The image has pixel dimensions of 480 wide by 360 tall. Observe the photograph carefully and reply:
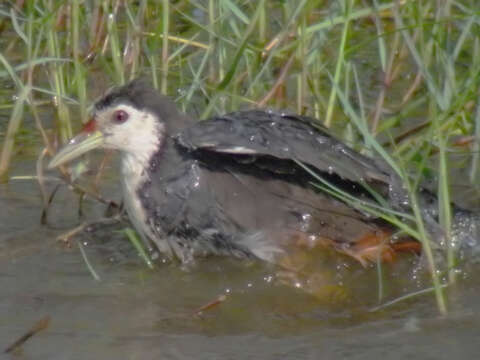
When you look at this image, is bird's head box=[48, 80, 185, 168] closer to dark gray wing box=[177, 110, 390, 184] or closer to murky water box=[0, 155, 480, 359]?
dark gray wing box=[177, 110, 390, 184]

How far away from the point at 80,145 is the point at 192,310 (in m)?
1.00

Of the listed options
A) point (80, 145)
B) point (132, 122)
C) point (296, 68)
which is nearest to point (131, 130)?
point (132, 122)

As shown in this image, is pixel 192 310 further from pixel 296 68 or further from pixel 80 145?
pixel 296 68

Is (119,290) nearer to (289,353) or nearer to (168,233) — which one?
(168,233)

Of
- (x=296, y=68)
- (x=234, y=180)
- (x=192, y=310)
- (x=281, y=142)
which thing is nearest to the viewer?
(x=192, y=310)

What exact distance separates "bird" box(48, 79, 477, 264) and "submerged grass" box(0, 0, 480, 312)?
141 millimetres

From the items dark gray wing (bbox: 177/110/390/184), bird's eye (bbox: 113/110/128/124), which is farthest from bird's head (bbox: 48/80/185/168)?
dark gray wing (bbox: 177/110/390/184)

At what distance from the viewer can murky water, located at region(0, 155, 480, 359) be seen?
424 centimetres

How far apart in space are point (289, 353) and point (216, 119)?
47.2 inches

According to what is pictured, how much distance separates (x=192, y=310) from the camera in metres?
4.65

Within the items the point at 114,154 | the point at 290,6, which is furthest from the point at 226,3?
the point at 114,154

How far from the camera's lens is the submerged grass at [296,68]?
489 centimetres

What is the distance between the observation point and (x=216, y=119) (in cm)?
506

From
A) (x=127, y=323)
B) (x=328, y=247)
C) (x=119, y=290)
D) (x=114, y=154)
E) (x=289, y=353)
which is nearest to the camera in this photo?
(x=289, y=353)
